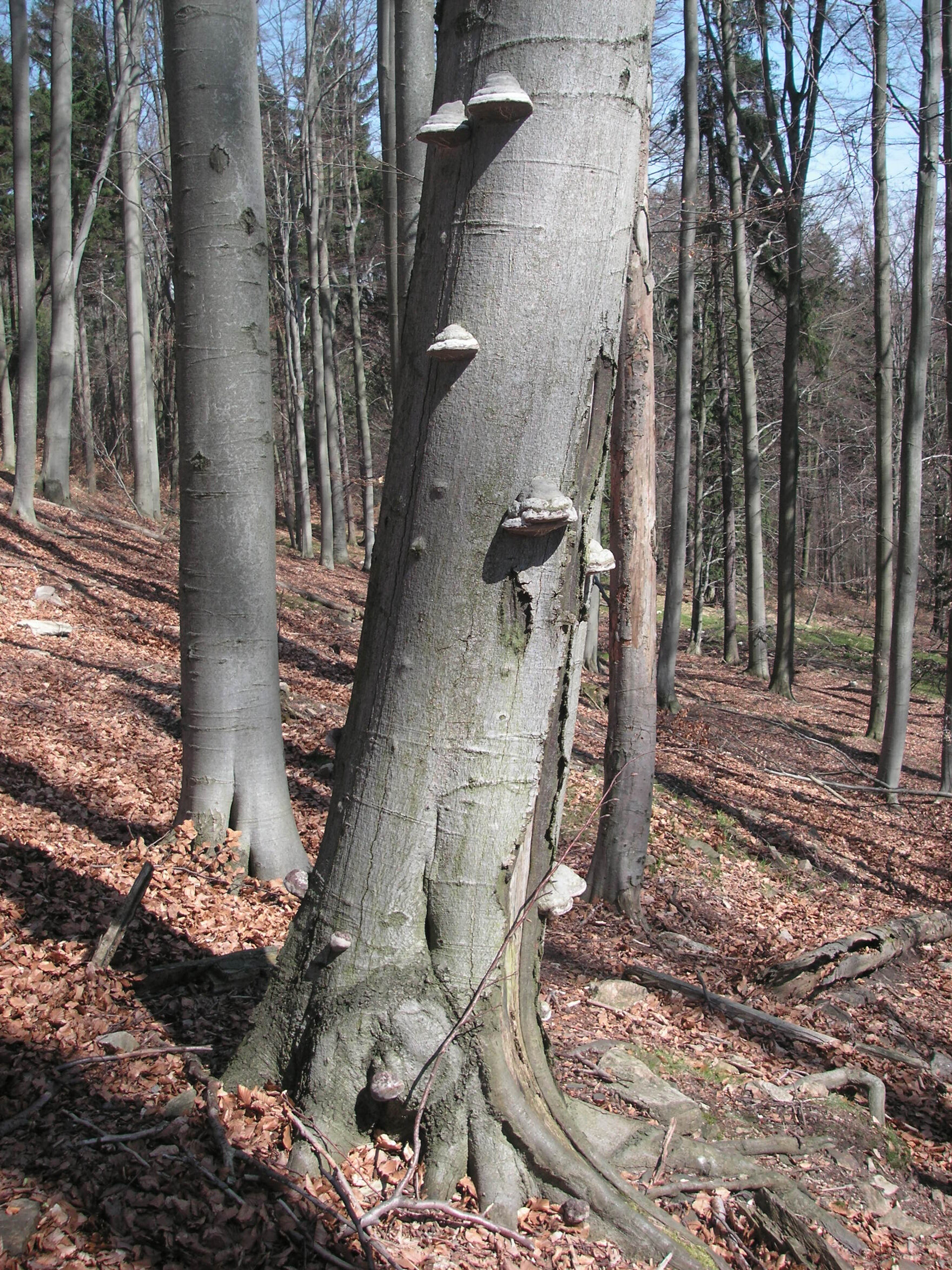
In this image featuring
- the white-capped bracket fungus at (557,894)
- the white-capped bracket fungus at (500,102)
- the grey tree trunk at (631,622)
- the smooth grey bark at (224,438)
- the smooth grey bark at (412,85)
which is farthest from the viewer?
the smooth grey bark at (412,85)

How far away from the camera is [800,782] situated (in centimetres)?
1157

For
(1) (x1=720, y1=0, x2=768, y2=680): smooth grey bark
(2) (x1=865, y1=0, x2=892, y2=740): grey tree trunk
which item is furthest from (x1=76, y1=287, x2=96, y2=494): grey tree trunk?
(2) (x1=865, y1=0, x2=892, y2=740): grey tree trunk

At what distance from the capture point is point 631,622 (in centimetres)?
612

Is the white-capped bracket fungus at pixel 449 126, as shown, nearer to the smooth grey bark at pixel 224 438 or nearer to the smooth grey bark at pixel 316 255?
the smooth grey bark at pixel 224 438

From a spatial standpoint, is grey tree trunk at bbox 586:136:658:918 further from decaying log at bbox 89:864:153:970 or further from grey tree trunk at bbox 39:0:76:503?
grey tree trunk at bbox 39:0:76:503

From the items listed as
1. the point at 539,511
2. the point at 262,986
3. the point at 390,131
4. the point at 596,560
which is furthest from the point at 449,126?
the point at 390,131

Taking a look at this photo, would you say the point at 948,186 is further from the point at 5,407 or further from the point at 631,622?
the point at 5,407

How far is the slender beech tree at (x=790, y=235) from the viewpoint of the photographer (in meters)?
14.1

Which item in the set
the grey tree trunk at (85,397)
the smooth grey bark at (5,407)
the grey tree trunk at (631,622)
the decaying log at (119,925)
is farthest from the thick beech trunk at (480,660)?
the smooth grey bark at (5,407)

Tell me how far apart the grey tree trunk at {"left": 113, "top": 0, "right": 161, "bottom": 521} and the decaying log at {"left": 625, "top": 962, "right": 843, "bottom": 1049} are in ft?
55.9

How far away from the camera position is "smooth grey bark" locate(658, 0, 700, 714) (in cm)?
1224

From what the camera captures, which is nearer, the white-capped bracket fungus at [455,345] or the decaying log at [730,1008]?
the white-capped bracket fungus at [455,345]

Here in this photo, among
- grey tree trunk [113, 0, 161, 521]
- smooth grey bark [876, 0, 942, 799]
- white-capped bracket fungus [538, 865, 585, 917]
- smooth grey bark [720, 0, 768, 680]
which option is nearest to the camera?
white-capped bracket fungus [538, 865, 585, 917]

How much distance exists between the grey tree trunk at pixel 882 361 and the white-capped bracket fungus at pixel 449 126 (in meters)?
11.2
